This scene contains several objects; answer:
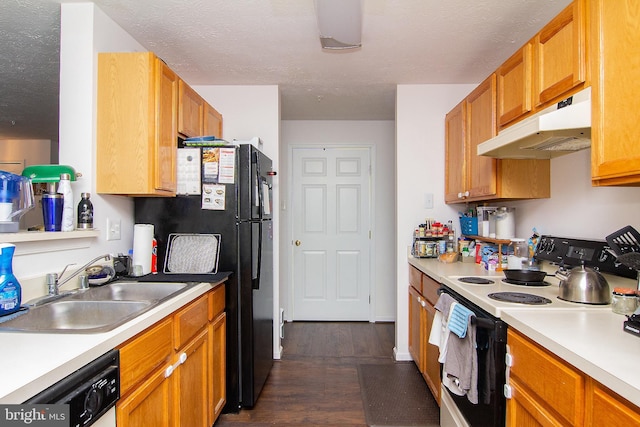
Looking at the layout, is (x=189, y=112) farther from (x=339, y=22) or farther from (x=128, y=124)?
(x=339, y=22)

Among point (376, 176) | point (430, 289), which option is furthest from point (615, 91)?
point (376, 176)

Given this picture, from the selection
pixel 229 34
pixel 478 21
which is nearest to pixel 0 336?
pixel 229 34

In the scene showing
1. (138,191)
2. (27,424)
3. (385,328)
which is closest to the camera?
(27,424)

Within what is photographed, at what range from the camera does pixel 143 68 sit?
6.09 feet

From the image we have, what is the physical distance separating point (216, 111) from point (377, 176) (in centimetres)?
198

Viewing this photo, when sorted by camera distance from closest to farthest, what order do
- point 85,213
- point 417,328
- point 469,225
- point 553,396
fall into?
point 553,396 → point 85,213 → point 417,328 → point 469,225

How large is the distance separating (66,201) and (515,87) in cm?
235

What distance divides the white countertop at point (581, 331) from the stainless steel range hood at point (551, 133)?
667mm

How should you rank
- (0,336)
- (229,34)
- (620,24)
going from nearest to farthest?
(0,336) → (620,24) → (229,34)

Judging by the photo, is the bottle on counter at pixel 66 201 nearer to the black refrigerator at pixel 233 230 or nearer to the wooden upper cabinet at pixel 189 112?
the black refrigerator at pixel 233 230

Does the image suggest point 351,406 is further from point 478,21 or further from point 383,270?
point 478,21

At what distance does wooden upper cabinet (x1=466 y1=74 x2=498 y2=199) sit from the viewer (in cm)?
214

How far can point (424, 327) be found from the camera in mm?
2443

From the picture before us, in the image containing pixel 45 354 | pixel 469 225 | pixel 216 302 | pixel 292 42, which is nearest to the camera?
pixel 45 354
